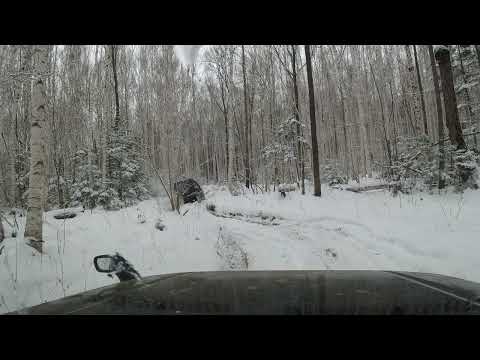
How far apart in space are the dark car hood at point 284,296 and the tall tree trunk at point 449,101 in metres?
7.43

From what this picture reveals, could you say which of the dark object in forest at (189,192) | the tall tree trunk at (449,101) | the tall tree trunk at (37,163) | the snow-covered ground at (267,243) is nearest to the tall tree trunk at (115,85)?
the dark object in forest at (189,192)

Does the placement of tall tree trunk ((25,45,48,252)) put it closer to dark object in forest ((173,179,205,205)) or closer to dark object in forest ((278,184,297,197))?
dark object in forest ((173,179,205,205))

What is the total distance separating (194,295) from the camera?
1280 mm

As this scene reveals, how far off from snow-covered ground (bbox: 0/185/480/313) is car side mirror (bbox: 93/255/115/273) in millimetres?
2363

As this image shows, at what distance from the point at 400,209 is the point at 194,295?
6231 mm

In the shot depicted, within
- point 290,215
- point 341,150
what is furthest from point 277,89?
point 290,215

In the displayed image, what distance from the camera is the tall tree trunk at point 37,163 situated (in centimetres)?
446

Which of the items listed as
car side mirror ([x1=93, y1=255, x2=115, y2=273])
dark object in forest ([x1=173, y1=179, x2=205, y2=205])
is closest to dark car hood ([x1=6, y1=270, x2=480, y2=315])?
car side mirror ([x1=93, y1=255, x2=115, y2=273])

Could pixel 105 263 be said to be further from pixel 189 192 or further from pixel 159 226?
pixel 189 192

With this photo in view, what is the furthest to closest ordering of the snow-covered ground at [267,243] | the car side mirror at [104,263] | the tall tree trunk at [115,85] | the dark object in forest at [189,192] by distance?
the tall tree trunk at [115,85] < the dark object in forest at [189,192] < the snow-covered ground at [267,243] < the car side mirror at [104,263]

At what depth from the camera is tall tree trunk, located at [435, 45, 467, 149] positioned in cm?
698

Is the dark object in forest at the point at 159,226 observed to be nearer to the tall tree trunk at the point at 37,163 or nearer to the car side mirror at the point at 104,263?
the tall tree trunk at the point at 37,163

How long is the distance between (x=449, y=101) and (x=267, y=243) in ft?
22.6
